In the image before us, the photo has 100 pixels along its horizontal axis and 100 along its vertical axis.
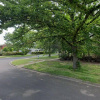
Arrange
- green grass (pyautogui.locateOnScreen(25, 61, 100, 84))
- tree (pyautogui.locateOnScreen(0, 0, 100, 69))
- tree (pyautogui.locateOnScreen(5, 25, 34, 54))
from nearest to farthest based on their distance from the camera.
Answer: tree (pyautogui.locateOnScreen(0, 0, 100, 69)) < green grass (pyautogui.locateOnScreen(25, 61, 100, 84)) < tree (pyautogui.locateOnScreen(5, 25, 34, 54))

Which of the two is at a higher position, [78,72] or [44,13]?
[44,13]

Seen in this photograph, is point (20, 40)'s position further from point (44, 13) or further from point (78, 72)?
point (78, 72)

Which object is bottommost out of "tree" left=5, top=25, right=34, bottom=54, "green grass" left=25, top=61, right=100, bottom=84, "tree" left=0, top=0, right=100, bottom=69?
"green grass" left=25, top=61, right=100, bottom=84

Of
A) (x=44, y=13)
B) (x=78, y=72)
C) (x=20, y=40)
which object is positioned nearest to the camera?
(x=44, y=13)

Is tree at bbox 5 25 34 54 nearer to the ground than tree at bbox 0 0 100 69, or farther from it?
nearer to the ground

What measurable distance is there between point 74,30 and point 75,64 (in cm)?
330

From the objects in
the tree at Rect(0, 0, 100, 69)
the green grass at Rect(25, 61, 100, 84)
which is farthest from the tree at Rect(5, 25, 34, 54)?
the green grass at Rect(25, 61, 100, 84)

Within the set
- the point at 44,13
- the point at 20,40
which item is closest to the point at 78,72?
the point at 44,13

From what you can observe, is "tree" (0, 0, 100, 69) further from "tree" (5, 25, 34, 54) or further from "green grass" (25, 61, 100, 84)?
"green grass" (25, 61, 100, 84)

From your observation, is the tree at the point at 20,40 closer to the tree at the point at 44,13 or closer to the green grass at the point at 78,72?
the tree at the point at 44,13

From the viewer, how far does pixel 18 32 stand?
25.3 ft

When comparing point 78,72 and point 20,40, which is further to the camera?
point 20,40

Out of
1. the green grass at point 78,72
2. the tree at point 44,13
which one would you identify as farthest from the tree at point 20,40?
the green grass at point 78,72

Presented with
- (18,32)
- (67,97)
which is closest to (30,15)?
(18,32)
